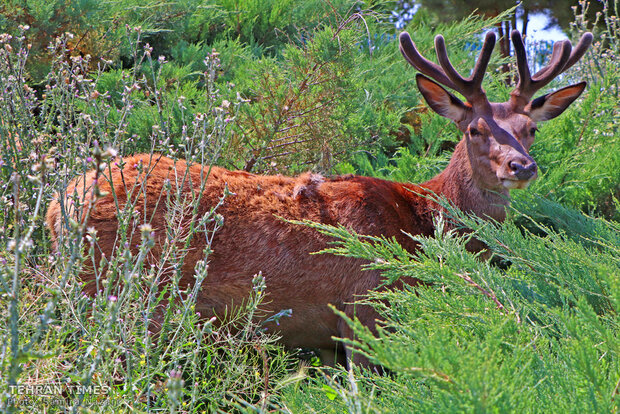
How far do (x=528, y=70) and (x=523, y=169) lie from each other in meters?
1.10

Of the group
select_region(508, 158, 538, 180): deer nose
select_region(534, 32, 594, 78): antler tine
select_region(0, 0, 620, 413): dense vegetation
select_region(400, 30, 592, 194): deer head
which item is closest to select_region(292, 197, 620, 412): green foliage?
select_region(0, 0, 620, 413): dense vegetation

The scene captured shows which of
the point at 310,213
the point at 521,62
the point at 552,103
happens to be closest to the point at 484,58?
the point at 521,62

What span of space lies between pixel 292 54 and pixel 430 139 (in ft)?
4.33

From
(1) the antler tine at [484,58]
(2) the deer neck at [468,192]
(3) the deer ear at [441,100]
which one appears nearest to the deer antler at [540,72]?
(1) the antler tine at [484,58]

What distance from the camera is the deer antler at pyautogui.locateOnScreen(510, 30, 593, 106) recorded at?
4.18 metres

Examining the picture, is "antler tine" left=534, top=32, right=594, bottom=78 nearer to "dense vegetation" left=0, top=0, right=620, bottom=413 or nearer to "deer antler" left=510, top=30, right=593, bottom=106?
"deer antler" left=510, top=30, right=593, bottom=106

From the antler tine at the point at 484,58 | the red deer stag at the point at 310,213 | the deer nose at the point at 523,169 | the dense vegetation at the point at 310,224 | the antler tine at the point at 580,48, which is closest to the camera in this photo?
the dense vegetation at the point at 310,224

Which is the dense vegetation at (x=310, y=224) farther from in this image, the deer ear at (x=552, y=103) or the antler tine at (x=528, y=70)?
the antler tine at (x=528, y=70)

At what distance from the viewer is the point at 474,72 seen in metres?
4.09

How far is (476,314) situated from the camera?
172cm

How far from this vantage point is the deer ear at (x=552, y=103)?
4262 millimetres

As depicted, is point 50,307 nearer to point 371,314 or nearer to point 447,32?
point 371,314

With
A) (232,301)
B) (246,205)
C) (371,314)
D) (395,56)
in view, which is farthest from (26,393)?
(395,56)

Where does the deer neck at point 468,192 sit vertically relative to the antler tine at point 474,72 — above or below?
below
